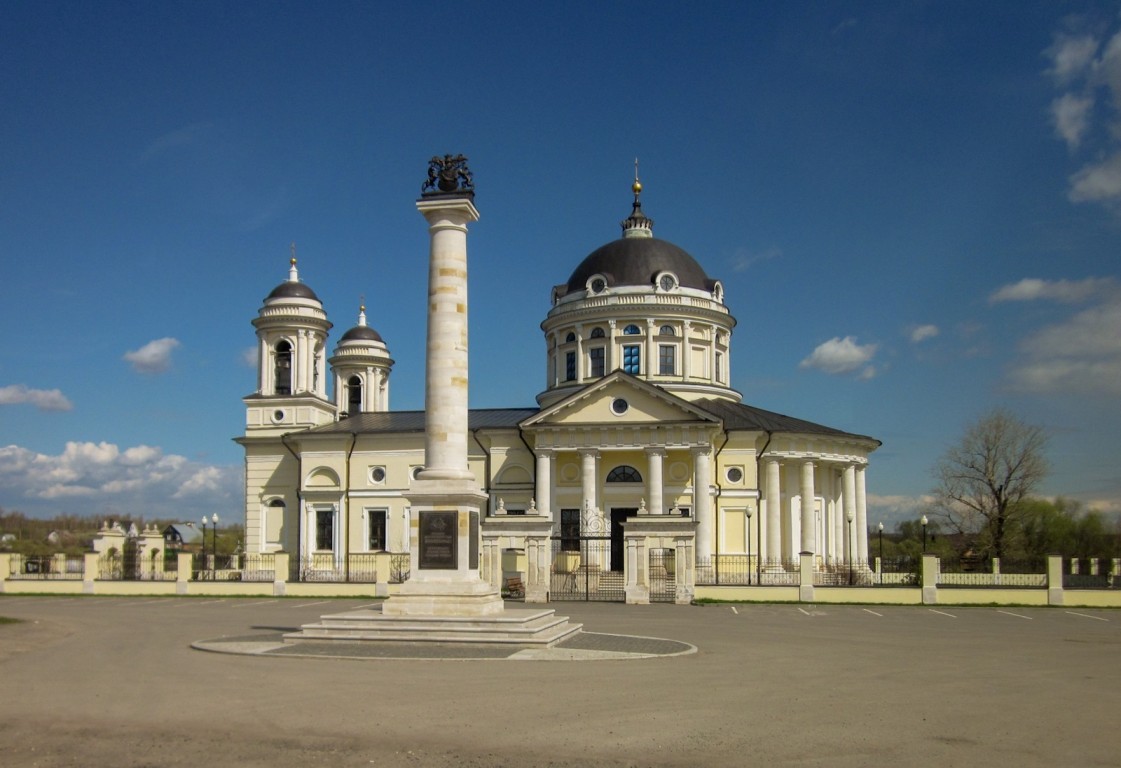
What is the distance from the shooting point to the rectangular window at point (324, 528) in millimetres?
53281

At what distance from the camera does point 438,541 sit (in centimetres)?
2238

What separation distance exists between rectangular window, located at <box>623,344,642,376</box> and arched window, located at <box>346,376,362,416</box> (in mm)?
16768

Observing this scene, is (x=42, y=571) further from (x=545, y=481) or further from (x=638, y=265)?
(x=638, y=265)

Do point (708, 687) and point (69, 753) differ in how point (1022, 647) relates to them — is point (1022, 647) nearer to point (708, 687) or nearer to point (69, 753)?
point (708, 687)

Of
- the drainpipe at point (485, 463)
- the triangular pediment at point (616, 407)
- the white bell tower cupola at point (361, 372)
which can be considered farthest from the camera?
the white bell tower cupola at point (361, 372)

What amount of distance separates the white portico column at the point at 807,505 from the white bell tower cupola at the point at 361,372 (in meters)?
25.1

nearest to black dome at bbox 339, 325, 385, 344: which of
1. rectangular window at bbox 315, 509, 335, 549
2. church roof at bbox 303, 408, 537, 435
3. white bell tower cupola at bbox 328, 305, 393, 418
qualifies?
white bell tower cupola at bbox 328, 305, 393, 418

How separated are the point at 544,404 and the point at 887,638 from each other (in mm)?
34609

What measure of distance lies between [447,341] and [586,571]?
54.0 feet

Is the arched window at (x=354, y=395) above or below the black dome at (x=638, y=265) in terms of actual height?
below

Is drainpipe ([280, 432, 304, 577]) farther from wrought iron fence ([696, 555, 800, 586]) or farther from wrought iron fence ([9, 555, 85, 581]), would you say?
wrought iron fence ([696, 555, 800, 586])

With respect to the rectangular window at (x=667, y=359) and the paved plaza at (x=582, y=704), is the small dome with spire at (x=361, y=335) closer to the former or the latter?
the rectangular window at (x=667, y=359)

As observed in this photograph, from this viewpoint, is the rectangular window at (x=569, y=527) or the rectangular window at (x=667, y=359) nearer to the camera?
the rectangular window at (x=569, y=527)

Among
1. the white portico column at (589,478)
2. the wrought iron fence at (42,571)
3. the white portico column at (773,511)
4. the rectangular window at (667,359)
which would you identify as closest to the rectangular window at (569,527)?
the white portico column at (589,478)
